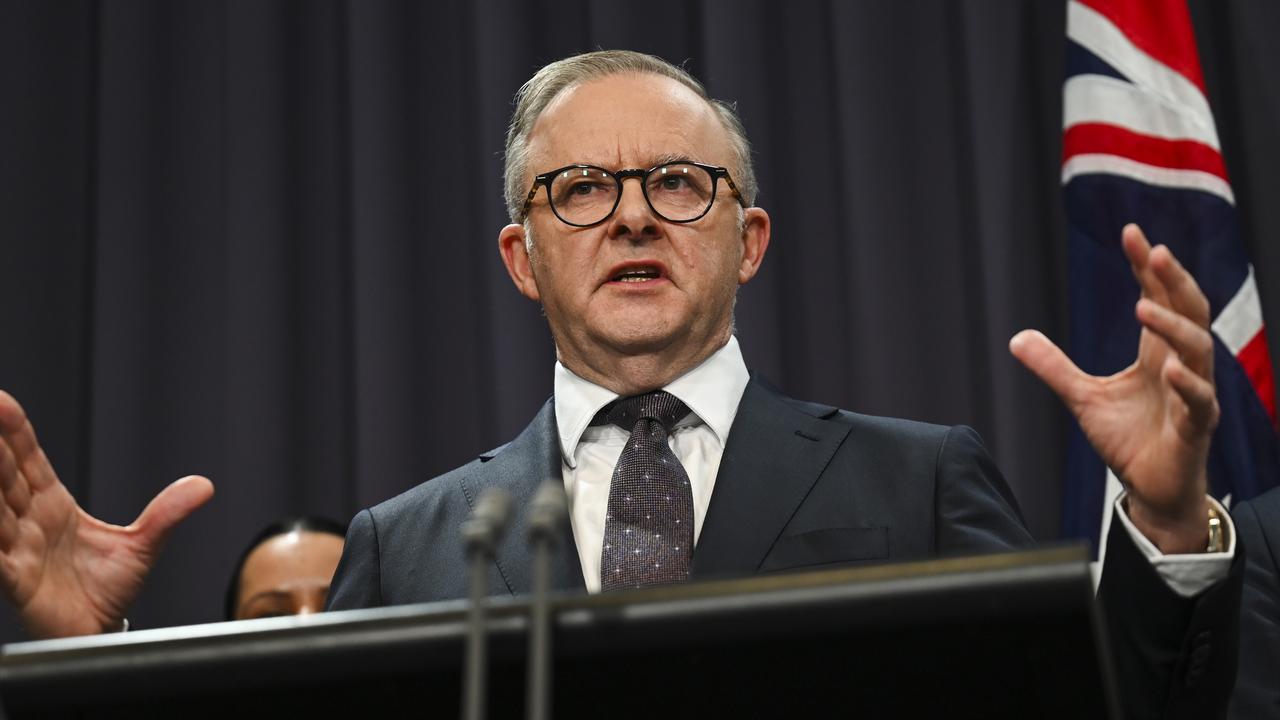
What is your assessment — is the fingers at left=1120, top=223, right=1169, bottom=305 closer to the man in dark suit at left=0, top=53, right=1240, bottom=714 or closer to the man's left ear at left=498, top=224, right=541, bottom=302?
the man in dark suit at left=0, top=53, right=1240, bottom=714

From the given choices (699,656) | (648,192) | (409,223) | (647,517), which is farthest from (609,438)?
(409,223)

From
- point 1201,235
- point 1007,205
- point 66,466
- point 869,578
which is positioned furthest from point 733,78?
point 869,578

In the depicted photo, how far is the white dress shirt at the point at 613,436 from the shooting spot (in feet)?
5.64

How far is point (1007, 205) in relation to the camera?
2955 mm

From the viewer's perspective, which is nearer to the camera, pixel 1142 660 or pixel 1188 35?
pixel 1142 660

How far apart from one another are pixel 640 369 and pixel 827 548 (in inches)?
15.8

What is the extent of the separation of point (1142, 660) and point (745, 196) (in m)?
0.91

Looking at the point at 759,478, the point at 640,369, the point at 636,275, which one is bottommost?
the point at 759,478

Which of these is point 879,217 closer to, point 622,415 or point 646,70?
point 646,70

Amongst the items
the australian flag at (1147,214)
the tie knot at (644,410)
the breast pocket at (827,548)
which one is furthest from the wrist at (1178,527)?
the australian flag at (1147,214)

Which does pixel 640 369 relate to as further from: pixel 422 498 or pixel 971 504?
pixel 971 504

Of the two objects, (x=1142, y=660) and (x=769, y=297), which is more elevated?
(x=769, y=297)

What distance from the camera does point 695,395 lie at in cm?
181

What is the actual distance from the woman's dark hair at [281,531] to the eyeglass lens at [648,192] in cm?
128
